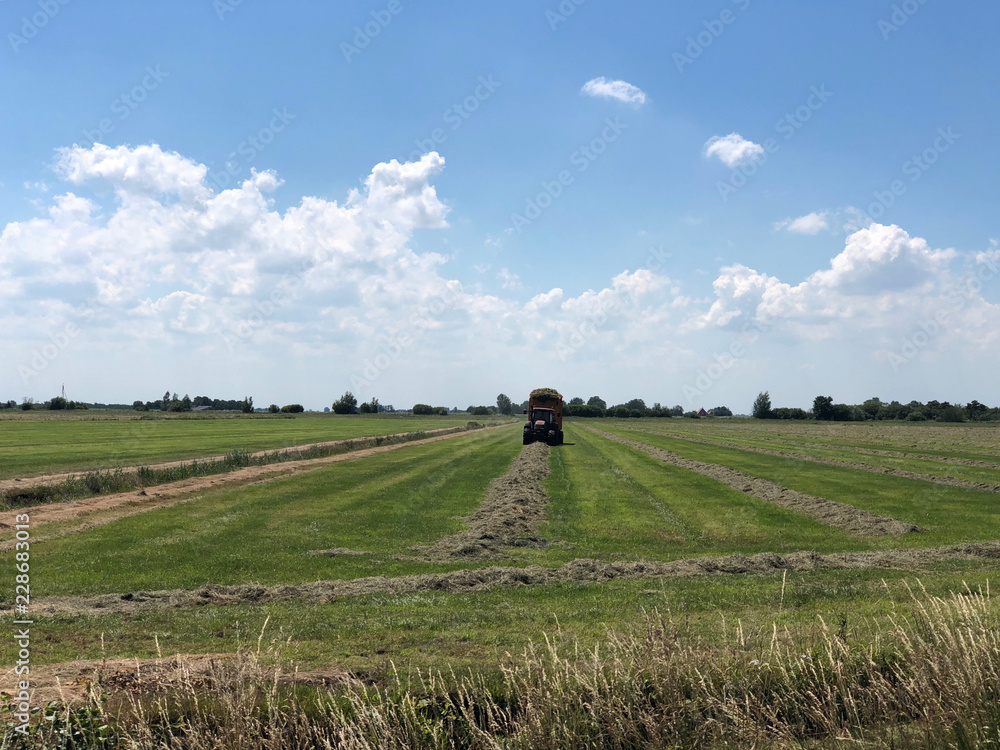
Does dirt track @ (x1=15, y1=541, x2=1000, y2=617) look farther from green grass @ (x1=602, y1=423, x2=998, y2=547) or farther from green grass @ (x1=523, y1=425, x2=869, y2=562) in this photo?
green grass @ (x1=602, y1=423, x2=998, y2=547)

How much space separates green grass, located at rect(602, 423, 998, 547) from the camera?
19250mm

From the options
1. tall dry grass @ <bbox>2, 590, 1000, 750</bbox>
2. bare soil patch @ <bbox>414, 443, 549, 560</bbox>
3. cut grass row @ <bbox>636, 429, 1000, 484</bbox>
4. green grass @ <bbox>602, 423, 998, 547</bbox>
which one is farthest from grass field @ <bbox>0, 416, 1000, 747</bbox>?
cut grass row @ <bbox>636, 429, 1000, 484</bbox>

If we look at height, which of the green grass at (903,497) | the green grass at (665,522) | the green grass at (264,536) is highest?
the green grass at (903,497)

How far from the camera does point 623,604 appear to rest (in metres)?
11.9

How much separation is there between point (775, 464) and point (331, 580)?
34.7 m

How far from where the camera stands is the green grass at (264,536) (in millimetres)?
14875

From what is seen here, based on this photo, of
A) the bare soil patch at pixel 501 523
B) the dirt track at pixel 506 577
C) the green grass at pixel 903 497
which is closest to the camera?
the dirt track at pixel 506 577

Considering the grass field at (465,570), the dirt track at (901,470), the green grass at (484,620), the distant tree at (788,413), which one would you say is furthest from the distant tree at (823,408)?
the green grass at (484,620)

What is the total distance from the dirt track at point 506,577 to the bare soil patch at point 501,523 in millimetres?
A: 2546

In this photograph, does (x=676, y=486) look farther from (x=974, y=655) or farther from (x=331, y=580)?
(x=974, y=655)

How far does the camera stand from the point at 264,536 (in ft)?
63.8

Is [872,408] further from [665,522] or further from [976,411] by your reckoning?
[665,522]

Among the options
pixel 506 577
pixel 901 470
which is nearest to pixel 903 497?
pixel 901 470

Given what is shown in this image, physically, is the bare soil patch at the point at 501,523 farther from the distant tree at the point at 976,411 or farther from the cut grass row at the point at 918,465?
the distant tree at the point at 976,411
